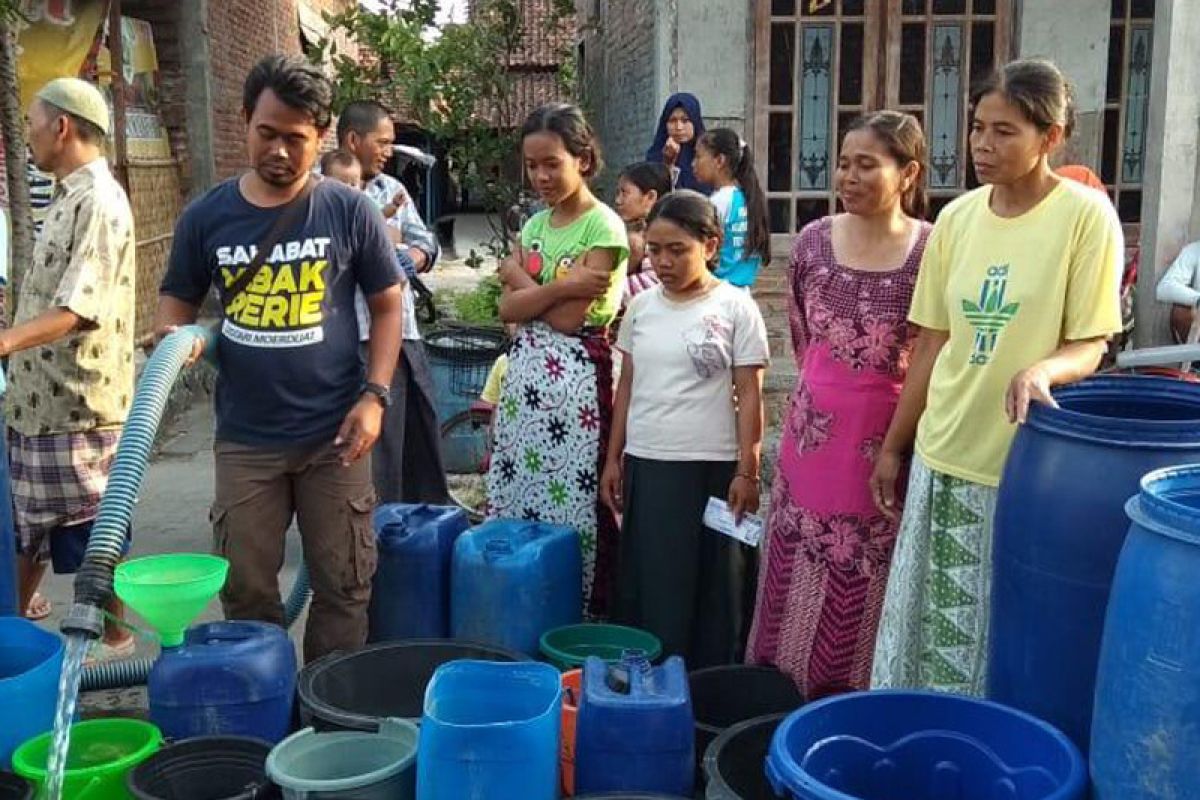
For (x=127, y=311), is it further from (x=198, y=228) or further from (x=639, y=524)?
(x=639, y=524)

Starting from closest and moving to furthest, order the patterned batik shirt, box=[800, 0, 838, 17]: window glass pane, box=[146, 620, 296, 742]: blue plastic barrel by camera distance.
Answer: box=[146, 620, 296, 742]: blue plastic barrel → the patterned batik shirt → box=[800, 0, 838, 17]: window glass pane

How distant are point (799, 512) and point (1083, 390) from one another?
3.02 ft

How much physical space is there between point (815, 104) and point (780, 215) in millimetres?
778

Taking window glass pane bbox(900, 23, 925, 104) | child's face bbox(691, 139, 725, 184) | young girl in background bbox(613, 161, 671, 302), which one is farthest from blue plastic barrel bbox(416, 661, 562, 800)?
window glass pane bbox(900, 23, 925, 104)

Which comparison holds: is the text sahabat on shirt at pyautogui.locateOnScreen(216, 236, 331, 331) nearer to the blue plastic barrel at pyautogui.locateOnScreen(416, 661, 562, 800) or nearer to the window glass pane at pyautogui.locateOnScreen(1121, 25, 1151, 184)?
the blue plastic barrel at pyautogui.locateOnScreen(416, 661, 562, 800)

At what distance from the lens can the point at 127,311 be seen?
376cm

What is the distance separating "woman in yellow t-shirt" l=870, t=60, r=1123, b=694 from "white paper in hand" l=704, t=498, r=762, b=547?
559 millimetres

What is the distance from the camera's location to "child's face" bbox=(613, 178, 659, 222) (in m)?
5.46

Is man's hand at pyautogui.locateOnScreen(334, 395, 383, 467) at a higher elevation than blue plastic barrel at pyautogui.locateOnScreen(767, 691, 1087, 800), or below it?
higher

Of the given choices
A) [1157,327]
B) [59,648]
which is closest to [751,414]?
[59,648]

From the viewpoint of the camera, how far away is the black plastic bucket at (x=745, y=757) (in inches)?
90.2

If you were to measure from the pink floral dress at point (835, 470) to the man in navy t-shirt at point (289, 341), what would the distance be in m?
1.08

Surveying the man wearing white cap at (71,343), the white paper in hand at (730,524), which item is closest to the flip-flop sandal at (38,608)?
the man wearing white cap at (71,343)

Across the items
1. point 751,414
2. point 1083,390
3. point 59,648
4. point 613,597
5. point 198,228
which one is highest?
point 198,228
